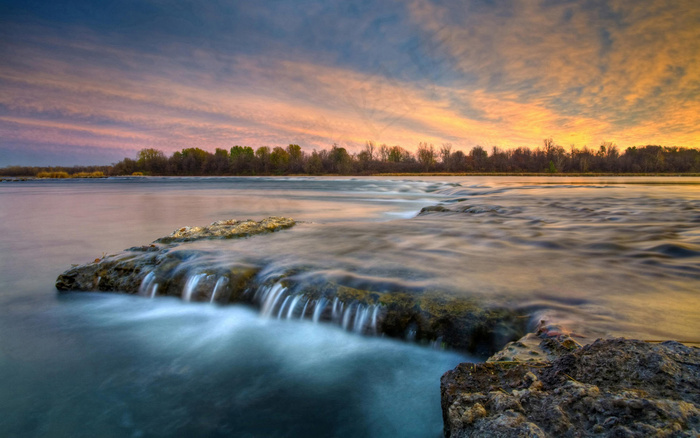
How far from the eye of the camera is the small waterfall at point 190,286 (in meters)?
4.15

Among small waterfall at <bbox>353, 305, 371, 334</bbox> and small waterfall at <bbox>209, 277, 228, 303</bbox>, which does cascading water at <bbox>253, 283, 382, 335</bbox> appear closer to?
small waterfall at <bbox>353, 305, 371, 334</bbox>

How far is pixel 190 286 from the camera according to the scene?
13.9 feet

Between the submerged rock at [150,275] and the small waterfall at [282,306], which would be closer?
the small waterfall at [282,306]

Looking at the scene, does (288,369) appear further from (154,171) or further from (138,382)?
(154,171)

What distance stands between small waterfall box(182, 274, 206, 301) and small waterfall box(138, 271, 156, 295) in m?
0.50

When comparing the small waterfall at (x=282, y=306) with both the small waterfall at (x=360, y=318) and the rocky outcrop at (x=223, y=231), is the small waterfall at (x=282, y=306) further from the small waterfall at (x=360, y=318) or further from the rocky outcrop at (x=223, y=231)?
the rocky outcrop at (x=223, y=231)

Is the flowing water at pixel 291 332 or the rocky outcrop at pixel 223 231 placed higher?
the rocky outcrop at pixel 223 231

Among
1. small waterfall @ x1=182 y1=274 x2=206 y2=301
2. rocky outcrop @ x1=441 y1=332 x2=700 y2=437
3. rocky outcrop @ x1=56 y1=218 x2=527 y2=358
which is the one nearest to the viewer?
rocky outcrop @ x1=441 y1=332 x2=700 y2=437

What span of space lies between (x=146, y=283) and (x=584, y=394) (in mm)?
4589

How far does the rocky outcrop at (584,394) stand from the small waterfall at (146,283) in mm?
3897

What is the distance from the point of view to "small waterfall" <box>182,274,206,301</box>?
13.6 ft

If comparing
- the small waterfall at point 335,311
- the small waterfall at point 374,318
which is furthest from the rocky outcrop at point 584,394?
the small waterfall at point 335,311

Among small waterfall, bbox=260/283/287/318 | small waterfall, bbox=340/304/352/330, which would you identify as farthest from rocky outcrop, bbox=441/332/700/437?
small waterfall, bbox=260/283/287/318

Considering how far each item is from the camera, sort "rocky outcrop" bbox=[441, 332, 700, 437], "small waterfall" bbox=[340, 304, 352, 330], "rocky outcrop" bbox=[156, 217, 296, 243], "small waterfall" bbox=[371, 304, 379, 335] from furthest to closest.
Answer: "rocky outcrop" bbox=[156, 217, 296, 243], "small waterfall" bbox=[340, 304, 352, 330], "small waterfall" bbox=[371, 304, 379, 335], "rocky outcrop" bbox=[441, 332, 700, 437]
